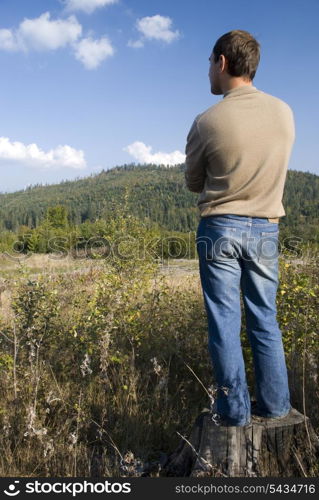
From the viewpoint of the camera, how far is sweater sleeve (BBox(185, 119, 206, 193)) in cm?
235

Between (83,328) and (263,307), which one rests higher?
(263,307)

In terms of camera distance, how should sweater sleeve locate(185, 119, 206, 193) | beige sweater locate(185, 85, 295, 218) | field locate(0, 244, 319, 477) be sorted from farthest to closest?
field locate(0, 244, 319, 477) → sweater sleeve locate(185, 119, 206, 193) → beige sweater locate(185, 85, 295, 218)

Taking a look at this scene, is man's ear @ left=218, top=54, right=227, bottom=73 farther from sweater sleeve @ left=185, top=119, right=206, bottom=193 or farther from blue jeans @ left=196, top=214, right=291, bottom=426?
blue jeans @ left=196, top=214, right=291, bottom=426

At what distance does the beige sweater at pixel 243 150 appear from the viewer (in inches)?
88.2

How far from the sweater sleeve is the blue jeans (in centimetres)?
27

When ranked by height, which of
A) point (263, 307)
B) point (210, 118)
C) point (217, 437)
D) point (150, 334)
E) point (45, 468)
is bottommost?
point (45, 468)

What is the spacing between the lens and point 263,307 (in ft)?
7.99

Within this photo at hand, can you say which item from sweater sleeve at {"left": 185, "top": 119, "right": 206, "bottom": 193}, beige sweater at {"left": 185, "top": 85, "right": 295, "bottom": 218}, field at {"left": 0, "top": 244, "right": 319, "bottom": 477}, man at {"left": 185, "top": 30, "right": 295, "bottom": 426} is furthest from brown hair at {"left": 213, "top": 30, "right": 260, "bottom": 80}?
field at {"left": 0, "top": 244, "right": 319, "bottom": 477}

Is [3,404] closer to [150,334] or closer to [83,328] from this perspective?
[83,328]

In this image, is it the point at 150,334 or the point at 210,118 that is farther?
the point at 150,334

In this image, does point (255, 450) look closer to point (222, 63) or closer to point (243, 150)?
point (243, 150)

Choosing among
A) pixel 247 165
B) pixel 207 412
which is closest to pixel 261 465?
pixel 207 412

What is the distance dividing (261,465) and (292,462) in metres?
0.25

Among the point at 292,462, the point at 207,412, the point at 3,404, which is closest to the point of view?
the point at 292,462
